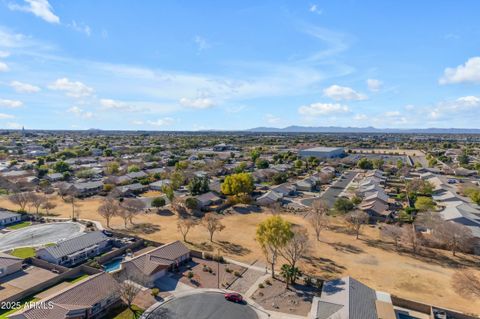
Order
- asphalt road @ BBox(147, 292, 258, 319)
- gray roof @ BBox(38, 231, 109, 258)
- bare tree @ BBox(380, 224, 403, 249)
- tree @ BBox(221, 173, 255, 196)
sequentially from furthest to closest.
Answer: tree @ BBox(221, 173, 255, 196)
bare tree @ BBox(380, 224, 403, 249)
gray roof @ BBox(38, 231, 109, 258)
asphalt road @ BBox(147, 292, 258, 319)

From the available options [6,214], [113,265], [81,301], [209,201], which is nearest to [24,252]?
[113,265]

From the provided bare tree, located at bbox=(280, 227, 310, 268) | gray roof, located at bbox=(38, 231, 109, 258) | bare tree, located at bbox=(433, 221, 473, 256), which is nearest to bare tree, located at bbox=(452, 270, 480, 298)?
bare tree, located at bbox=(433, 221, 473, 256)

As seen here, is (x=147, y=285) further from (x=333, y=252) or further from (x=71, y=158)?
(x=71, y=158)

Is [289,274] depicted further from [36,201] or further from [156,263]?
[36,201]

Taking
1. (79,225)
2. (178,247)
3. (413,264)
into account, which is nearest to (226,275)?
(178,247)

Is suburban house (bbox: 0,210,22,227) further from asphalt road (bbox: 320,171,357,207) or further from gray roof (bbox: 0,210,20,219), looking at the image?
asphalt road (bbox: 320,171,357,207)

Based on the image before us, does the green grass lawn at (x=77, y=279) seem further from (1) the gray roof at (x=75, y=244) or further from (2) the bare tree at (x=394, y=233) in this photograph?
(2) the bare tree at (x=394, y=233)
